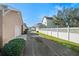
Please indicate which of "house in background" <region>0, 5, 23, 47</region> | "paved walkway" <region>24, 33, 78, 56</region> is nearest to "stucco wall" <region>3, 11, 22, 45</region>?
"house in background" <region>0, 5, 23, 47</region>

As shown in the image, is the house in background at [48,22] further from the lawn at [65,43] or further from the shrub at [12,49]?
the shrub at [12,49]

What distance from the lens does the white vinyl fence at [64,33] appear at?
22.2 feet

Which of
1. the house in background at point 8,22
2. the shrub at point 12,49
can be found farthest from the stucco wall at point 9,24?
the shrub at point 12,49

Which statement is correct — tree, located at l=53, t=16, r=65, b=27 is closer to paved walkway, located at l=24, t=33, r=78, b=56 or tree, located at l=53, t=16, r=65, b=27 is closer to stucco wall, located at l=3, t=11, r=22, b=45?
paved walkway, located at l=24, t=33, r=78, b=56

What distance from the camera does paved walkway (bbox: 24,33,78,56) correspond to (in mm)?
6766

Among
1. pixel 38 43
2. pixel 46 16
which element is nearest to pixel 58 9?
pixel 46 16

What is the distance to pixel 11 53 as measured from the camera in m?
6.73

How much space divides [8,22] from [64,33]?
91 cm

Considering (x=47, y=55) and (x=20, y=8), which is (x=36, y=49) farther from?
(x=20, y=8)

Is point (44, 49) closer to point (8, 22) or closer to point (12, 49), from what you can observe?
point (12, 49)

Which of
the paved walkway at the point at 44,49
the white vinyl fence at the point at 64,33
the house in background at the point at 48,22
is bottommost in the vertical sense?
the paved walkway at the point at 44,49

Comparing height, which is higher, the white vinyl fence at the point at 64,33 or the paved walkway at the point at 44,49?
the white vinyl fence at the point at 64,33

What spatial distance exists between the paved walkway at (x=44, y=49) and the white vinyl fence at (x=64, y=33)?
147 millimetres

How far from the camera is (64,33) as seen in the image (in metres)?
6.85
